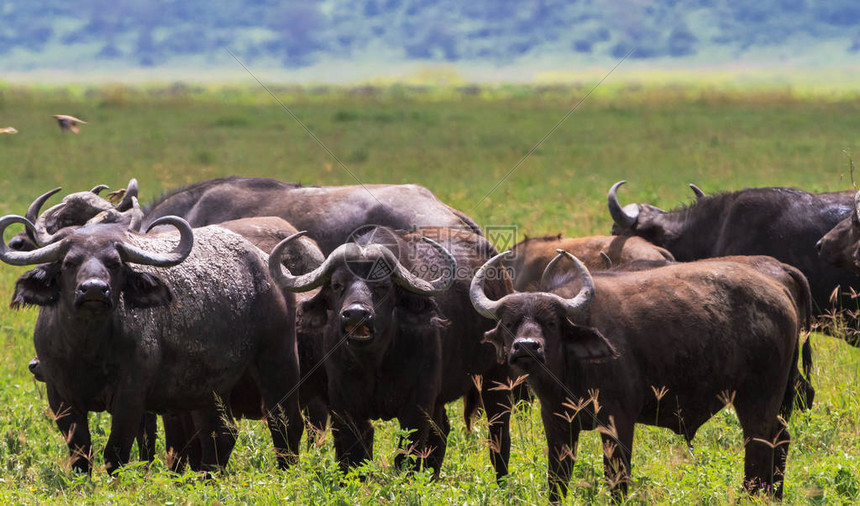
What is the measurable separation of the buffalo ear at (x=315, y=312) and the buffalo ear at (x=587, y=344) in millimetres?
1831

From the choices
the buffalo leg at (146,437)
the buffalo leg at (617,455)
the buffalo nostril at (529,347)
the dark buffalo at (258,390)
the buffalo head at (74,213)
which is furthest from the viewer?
the buffalo head at (74,213)

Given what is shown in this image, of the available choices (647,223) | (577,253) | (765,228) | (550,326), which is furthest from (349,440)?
(647,223)

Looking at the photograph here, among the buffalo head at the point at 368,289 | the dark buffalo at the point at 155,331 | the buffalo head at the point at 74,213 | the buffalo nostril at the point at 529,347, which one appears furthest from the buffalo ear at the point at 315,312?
the buffalo head at the point at 74,213

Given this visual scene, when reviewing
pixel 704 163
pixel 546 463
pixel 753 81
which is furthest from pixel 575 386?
pixel 753 81

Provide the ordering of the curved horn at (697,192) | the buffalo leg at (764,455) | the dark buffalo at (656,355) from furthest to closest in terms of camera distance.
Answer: the curved horn at (697,192) < the buffalo leg at (764,455) < the dark buffalo at (656,355)

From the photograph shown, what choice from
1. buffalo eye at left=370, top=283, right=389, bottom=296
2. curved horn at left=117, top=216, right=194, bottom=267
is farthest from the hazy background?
curved horn at left=117, top=216, right=194, bottom=267

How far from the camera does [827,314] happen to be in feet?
34.8

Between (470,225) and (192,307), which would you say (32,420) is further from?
(470,225)

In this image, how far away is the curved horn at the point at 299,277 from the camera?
7.84m

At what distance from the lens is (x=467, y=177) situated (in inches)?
1165

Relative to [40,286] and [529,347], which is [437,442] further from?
[40,286]

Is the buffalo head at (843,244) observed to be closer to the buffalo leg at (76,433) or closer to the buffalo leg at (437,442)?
the buffalo leg at (437,442)

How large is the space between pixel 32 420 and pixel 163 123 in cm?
3673

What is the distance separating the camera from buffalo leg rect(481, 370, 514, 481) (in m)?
8.23
